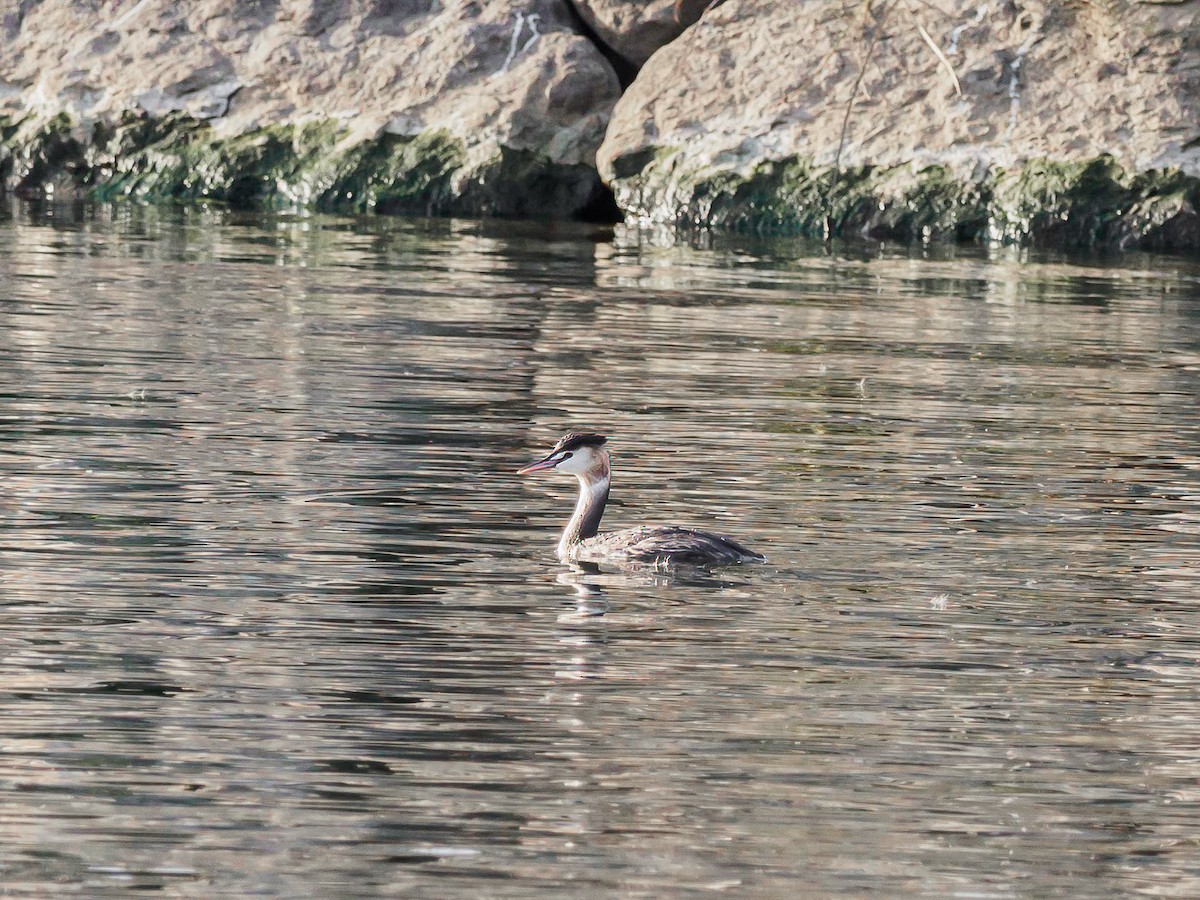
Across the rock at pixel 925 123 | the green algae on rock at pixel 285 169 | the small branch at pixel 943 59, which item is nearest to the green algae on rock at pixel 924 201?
the rock at pixel 925 123

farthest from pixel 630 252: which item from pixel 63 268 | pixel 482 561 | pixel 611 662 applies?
pixel 611 662

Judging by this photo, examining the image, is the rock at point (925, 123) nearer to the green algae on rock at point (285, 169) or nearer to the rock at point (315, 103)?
the rock at point (315, 103)

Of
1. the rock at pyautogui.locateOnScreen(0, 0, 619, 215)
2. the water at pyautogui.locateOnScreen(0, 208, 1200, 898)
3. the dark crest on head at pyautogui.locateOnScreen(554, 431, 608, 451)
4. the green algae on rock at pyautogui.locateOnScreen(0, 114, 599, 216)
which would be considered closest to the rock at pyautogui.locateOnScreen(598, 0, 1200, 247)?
the rock at pyautogui.locateOnScreen(0, 0, 619, 215)

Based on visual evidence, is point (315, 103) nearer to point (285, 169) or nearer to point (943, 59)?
point (285, 169)

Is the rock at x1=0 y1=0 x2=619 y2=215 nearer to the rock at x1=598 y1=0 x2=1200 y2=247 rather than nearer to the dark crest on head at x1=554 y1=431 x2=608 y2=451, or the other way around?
the rock at x1=598 y1=0 x2=1200 y2=247

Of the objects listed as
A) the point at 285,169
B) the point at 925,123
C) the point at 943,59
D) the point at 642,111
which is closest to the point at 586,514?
the point at 943,59

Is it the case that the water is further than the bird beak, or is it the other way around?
the bird beak

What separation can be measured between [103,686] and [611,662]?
153 centimetres

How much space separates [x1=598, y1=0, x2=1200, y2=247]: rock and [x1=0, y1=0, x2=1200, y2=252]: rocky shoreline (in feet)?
0.08

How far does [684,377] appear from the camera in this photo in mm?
13555

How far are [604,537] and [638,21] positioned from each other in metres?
18.2

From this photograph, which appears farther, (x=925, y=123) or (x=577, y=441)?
(x=925, y=123)

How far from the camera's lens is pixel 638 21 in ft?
86.0

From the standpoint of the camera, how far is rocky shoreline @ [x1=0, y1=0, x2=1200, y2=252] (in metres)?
23.6
